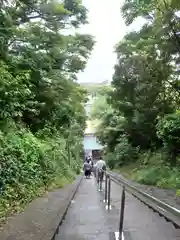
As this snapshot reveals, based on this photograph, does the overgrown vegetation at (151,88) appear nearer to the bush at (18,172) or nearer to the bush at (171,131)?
the bush at (171,131)

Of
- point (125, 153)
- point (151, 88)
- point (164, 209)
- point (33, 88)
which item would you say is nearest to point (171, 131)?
point (151, 88)

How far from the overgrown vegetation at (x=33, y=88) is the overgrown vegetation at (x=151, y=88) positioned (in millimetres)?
3898

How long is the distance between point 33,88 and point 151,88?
11.1 meters

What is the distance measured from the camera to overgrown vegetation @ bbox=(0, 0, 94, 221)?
42.7ft

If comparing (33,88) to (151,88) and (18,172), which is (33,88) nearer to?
(18,172)

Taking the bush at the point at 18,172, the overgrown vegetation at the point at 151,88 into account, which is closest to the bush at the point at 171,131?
the overgrown vegetation at the point at 151,88

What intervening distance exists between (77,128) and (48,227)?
137 ft

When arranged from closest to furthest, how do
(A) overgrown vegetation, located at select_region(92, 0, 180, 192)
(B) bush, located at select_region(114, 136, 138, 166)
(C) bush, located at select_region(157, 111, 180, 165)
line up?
(A) overgrown vegetation, located at select_region(92, 0, 180, 192) → (C) bush, located at select_region(157, 111, 180, 165) → (B) bush, located at select_region(114, 136, 138, 166)

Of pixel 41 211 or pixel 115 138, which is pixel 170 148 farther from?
pixel 115 138

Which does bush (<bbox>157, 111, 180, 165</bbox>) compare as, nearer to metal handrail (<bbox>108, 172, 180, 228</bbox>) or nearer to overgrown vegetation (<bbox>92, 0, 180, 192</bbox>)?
overgrown vegetation (<bbox>92, 0, 180, 192</bbox>)

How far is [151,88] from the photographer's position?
91.5 ft

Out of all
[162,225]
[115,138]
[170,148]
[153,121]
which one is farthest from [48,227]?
[115,138]

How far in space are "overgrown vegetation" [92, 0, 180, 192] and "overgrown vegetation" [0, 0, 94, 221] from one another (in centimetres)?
390

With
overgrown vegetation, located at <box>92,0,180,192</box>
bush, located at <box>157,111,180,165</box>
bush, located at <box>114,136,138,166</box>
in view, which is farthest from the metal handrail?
bush, located at <box>114,136,138,166</box>
